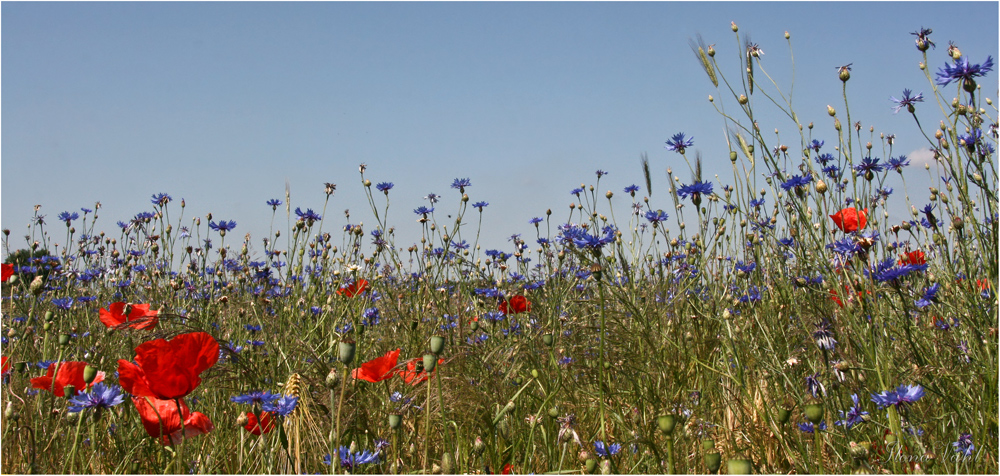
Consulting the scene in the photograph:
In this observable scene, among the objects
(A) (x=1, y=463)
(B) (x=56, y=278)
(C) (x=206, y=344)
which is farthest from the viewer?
(B) (x=56, y=278)

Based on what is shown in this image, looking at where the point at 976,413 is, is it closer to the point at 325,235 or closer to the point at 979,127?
the point at 979,127

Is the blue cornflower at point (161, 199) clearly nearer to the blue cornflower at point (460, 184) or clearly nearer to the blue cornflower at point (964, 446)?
the blue cornflower at point (460, 184)

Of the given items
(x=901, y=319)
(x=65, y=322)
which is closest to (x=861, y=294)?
(x=901, y=319)

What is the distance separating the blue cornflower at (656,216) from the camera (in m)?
2.90

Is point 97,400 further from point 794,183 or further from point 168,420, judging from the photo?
point 794,183

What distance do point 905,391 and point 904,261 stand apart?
25.1 inches

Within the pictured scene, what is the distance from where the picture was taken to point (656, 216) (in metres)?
2.94

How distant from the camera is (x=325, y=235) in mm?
3816

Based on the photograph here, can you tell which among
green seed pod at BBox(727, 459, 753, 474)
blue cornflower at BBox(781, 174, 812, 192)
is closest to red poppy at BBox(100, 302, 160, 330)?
green seed pod at BBox(727, 459, 753, 474)

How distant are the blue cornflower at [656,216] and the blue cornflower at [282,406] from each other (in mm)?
1963

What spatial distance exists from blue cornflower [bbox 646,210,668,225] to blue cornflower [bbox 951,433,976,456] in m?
1.52

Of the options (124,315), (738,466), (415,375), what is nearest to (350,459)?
(415,375)

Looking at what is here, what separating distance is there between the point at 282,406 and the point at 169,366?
0.77 ft

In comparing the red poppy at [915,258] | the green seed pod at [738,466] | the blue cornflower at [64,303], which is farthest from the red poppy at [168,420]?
the blue cornflower at [64,303]
